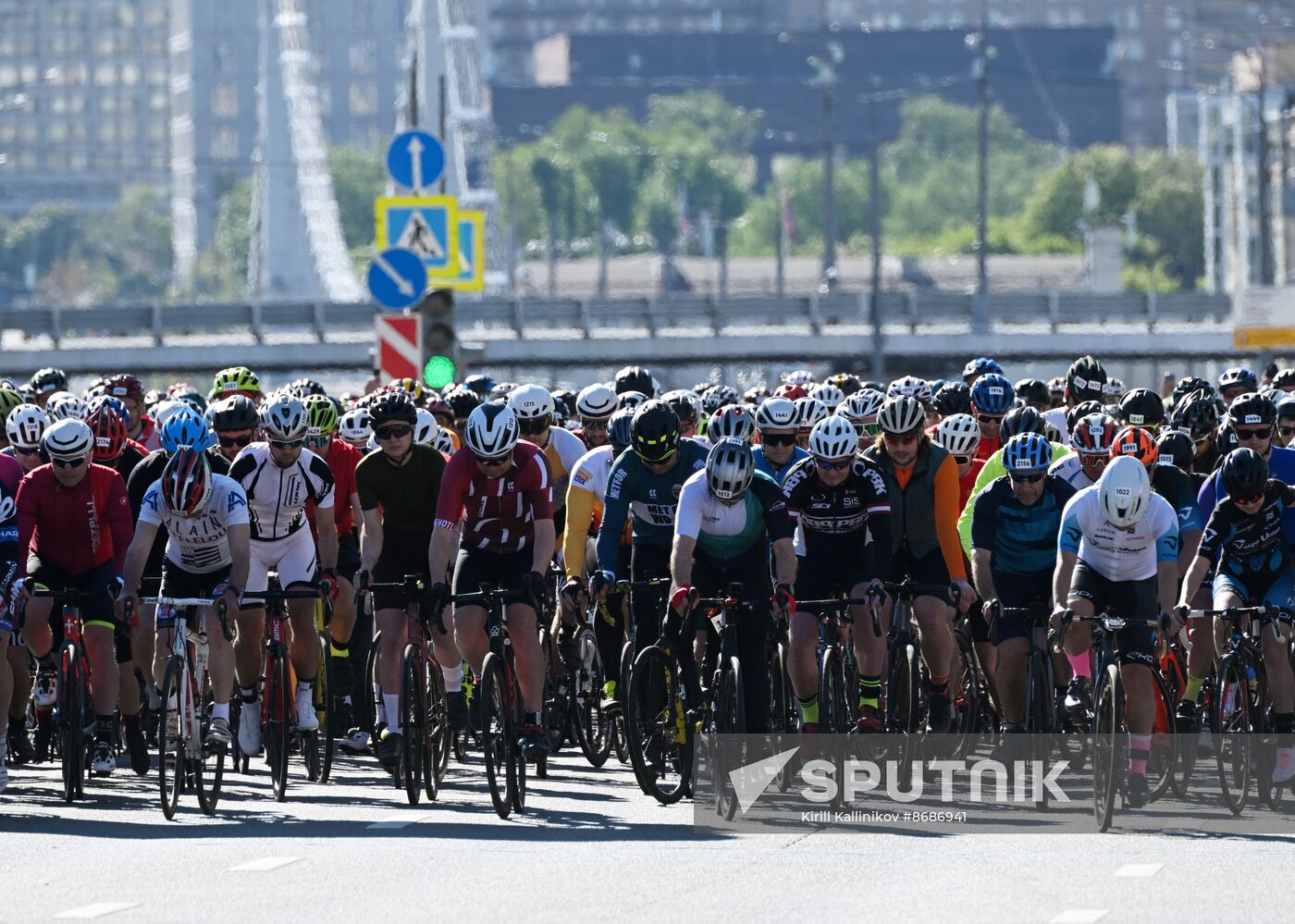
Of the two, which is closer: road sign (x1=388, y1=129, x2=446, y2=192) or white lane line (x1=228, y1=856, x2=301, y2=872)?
white lane line (x1=228, y1=856, x2=301, y2=872)

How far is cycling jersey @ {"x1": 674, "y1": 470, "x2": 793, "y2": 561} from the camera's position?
12602mm

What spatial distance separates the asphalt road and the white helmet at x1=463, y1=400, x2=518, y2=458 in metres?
1.50

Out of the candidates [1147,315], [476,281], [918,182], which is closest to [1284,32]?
[918,182]

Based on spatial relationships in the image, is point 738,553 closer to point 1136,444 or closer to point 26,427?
point 1136,444

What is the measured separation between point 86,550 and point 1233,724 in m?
5.08

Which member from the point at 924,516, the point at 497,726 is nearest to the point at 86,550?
the point at 497,726

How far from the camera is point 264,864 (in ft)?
36.1

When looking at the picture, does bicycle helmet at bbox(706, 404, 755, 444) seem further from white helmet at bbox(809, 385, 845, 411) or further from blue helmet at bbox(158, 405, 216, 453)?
white helmet at bbox(809, 385, 845, 411)

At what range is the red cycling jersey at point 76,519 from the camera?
13.5 meters

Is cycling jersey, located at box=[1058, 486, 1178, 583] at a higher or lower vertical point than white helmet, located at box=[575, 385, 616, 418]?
lower

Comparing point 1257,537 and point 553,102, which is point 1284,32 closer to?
point 553,102

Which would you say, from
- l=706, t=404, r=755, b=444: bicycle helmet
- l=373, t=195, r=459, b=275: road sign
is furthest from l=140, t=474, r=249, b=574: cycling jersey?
l=373, t=195, r=459, b=275: road sign

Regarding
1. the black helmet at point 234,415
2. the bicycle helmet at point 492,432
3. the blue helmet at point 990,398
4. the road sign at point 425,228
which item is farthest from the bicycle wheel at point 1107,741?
the road sign at point 425,228

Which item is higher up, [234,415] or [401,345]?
[401,345]
